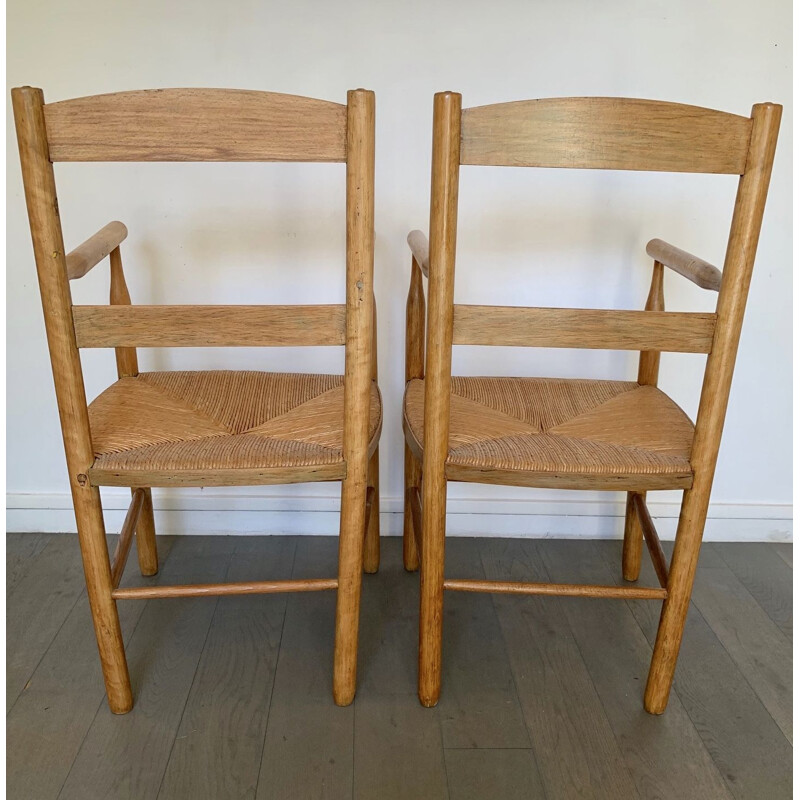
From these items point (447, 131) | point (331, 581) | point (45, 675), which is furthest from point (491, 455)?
point (45, 675)

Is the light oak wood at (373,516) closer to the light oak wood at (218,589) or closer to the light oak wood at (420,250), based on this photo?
the light oak wood at (420,250)

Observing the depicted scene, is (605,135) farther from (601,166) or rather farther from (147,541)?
(147,541)

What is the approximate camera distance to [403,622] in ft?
5.00

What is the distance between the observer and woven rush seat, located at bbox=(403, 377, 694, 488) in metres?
1.17

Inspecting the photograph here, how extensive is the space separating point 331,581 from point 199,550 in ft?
2.06

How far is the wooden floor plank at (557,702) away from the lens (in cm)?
117

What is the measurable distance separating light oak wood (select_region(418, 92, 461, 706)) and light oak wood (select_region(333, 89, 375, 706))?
87 millimetres

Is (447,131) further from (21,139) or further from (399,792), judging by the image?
→ (399,792)

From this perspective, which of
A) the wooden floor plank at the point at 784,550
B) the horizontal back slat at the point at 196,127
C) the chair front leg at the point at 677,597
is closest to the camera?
the horizontal back slat at the point at 196,127

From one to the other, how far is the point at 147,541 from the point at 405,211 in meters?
0.87

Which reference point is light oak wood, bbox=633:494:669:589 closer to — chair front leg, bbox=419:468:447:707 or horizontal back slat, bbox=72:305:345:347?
chair front leg, bbox=419:468:447:707

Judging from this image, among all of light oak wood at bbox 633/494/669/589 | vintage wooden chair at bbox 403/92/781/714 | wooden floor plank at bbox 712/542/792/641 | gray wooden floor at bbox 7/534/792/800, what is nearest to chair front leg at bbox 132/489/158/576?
gray wooden floor at bbox 7/534/792/800

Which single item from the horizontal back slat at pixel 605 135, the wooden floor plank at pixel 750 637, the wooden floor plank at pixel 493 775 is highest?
the horizontal back slat at pixel 605 135

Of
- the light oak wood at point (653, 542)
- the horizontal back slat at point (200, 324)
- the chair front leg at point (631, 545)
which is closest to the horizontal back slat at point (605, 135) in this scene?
the horizontal back slat at point (200, 324)
